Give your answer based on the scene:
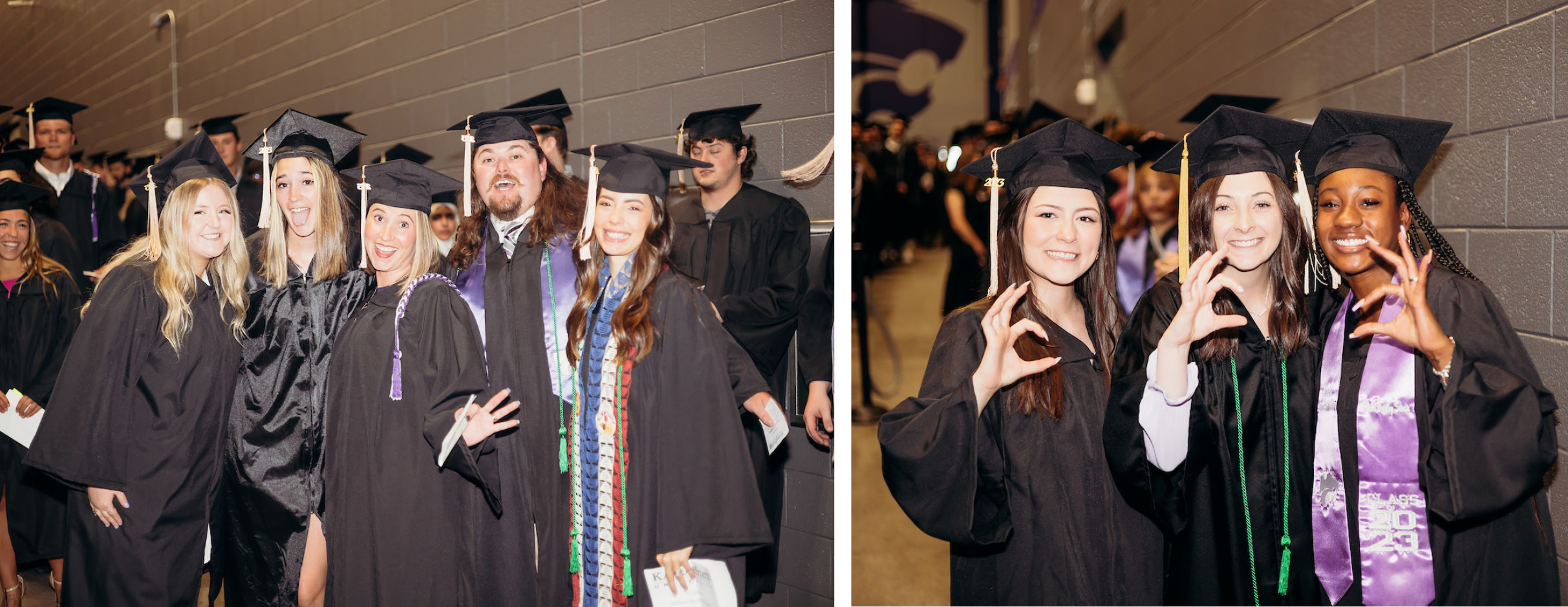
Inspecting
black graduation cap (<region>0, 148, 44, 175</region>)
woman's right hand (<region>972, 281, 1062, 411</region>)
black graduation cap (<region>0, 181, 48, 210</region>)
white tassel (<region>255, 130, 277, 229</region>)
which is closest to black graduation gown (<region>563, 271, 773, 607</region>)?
woman's right hand (<region>972, 281, 1062, 411</region>)

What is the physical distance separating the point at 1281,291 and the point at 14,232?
13.4 ft

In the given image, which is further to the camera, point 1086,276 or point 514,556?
point 514,556

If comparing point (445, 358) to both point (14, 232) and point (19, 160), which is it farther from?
point (19, 160)

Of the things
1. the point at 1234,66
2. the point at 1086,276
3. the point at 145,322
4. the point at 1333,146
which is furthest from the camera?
the point at 1234,66

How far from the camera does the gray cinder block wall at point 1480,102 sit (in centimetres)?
201

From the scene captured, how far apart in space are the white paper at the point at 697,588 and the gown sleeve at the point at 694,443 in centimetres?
5

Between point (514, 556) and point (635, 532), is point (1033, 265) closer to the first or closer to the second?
point (635, 532)

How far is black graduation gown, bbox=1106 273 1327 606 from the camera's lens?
6.72 ft

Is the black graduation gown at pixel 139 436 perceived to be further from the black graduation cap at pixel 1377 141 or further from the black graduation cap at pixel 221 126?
the black graduation cap at pixel 1377 141

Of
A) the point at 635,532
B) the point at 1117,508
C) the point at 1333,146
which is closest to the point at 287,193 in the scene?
the point at 635,532

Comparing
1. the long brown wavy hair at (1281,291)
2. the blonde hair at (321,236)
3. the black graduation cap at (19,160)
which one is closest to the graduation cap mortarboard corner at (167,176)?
the blonde hair at (321,236)

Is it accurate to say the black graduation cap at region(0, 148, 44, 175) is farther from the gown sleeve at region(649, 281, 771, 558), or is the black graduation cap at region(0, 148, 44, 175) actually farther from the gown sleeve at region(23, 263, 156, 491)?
the gown sleeve at region(649, 281, 771, 558)

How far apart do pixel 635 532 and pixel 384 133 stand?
6.13ft

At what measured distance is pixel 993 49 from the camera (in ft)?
13.6
